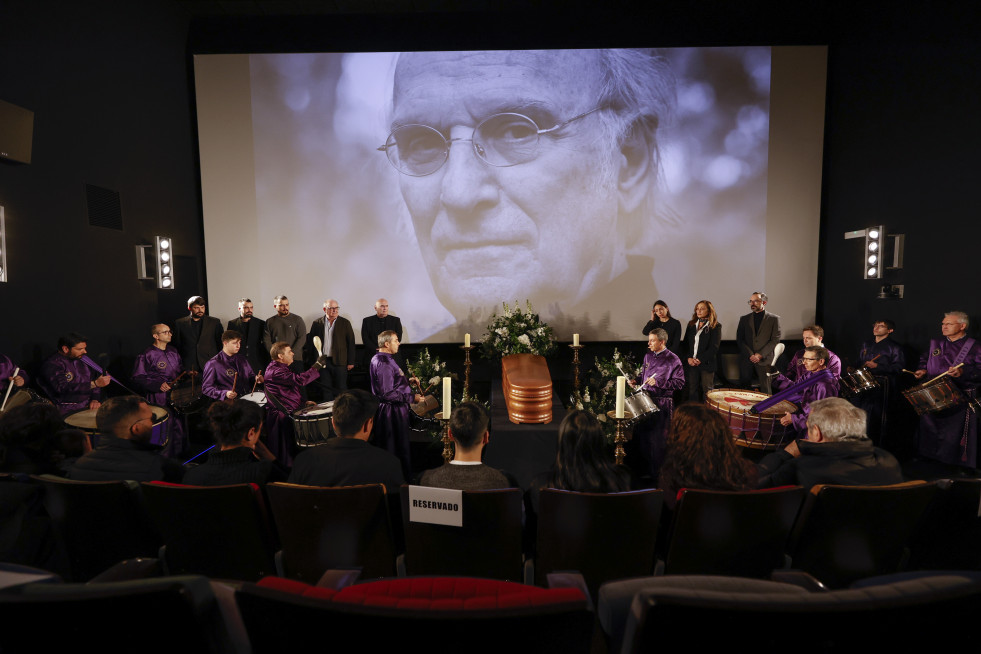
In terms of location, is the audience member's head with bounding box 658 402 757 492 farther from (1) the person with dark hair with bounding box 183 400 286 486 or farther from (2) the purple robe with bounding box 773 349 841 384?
(2) the purple robe with bounding box 773 349 841 384

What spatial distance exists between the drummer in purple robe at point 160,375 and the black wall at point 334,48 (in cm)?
78

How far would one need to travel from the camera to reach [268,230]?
8.24 metres

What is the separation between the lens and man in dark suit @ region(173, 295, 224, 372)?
23.3ft

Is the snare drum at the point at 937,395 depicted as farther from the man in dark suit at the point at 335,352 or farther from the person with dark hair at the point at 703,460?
the man in dark suit at the point at 335,352

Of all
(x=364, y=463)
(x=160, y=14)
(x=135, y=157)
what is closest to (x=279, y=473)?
(x=364, y=463)

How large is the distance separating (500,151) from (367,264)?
272 centimetres

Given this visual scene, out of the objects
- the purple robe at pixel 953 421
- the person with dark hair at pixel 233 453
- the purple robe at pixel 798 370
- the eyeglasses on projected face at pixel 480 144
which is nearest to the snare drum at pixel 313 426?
the person with dark hair at pixel 233 453

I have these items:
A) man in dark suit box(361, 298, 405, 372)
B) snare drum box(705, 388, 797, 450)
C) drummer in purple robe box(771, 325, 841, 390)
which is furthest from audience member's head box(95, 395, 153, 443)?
drummer in purple robe box(771, 325, 841, 390)

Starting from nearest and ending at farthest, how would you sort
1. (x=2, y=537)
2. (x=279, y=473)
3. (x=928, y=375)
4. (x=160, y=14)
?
1. (x=2, y=537)
2. (x=279, y=473)
3. (x=928, y=375)
4. (x=160, y=14)

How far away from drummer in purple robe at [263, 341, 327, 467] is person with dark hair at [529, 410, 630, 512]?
11.3 ft

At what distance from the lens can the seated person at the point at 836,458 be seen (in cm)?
230

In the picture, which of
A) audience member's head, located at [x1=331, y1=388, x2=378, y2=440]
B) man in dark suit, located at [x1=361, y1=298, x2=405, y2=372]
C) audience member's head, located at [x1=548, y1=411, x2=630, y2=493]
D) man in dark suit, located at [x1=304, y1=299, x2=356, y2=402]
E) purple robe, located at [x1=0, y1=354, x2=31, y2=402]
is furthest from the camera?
man in dark suit, located at [x1=361, y1=298, x2=405, y2=372]

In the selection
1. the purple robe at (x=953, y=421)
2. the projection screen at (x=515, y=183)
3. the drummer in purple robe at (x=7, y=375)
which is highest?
the projection screen at (x=515, y=183)

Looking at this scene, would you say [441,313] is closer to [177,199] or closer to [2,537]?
[177,199]
